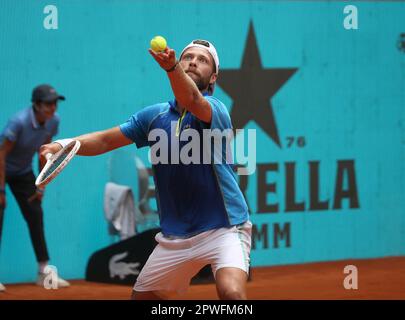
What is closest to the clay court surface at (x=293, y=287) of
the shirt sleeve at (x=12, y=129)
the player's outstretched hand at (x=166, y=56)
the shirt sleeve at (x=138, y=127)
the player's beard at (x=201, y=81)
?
the shirt sleeve at (x=12, y=129)

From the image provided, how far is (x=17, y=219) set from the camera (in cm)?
1017

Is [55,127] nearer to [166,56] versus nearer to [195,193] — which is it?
[195,193]

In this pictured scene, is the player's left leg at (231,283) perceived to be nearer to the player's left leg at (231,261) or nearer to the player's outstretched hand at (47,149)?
the player's left leg at (231,261)

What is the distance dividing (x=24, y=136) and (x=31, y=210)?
→ 0.79 meters

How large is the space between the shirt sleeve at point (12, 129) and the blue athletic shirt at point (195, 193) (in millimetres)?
3990

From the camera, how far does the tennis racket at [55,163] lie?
211 inches

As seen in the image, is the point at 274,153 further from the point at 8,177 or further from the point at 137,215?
the point at 8,177

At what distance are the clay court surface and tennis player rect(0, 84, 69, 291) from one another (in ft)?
1.13

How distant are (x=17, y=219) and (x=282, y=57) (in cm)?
384

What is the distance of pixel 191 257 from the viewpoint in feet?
18.7

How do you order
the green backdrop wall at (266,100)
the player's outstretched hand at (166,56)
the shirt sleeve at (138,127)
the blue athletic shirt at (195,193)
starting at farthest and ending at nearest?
the green backdrop wall at (266,100), the shirt sleeve at (138,127), the blue athletic shirt at (195,193), the player's outstretched hand at (166,56)

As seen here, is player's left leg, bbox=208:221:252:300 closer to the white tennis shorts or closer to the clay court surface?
the white tennis shorts

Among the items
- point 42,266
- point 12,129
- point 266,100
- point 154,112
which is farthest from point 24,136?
point 154,112

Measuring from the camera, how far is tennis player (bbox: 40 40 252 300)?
5637 millimetres
